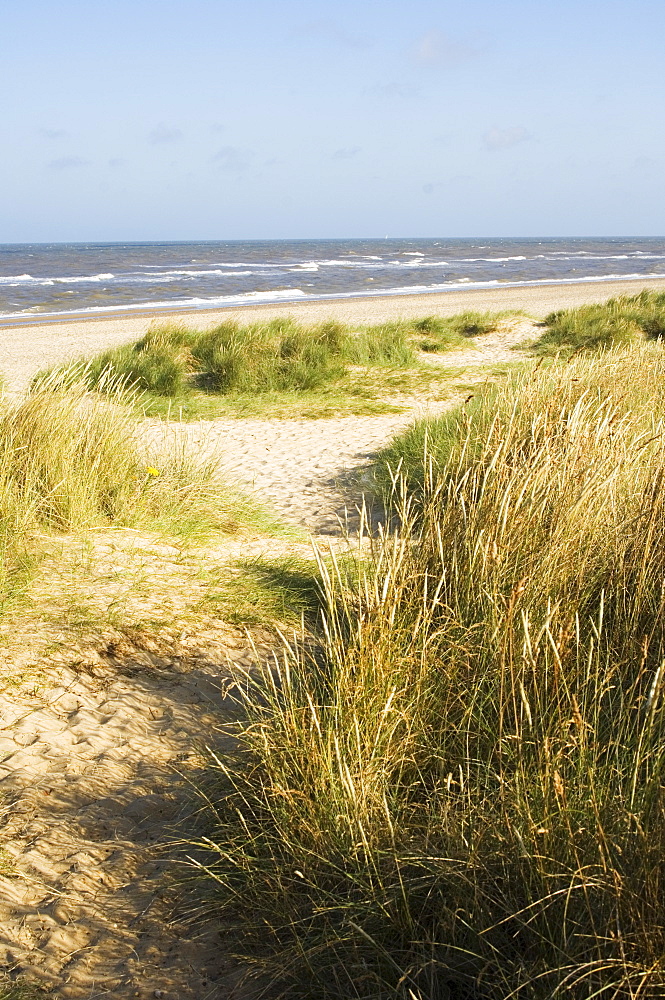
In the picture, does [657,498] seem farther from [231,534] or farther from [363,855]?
[231,534]

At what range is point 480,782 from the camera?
238cm

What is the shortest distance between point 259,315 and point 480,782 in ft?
65.4

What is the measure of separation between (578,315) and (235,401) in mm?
7412

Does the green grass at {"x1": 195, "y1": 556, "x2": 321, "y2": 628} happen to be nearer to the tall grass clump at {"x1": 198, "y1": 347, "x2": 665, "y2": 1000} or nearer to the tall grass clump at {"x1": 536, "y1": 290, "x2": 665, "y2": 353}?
the tall grass clump at {"x1": 198, "y1": 347, "x2": 665, "y2": 1000}

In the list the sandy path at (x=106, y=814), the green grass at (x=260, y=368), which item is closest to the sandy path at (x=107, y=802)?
the sandy path at (x=106, y=814)

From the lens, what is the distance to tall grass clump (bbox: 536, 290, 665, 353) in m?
13.2

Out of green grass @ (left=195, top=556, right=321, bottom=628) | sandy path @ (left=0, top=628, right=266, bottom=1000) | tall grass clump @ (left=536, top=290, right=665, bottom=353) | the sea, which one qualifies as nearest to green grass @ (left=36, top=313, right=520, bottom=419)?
tall grass clump @ (left=536, top=290, right=665, bottom=353)

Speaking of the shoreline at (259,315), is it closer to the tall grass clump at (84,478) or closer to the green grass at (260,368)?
the green grass at (260,368)

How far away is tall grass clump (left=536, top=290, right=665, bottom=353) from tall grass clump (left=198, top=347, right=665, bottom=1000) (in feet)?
32.7

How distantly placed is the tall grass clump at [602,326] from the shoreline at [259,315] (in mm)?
2660

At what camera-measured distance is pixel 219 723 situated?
10.6 feet

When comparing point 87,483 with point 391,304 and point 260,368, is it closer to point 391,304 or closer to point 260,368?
point 260,368

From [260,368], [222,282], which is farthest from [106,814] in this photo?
[222,282]

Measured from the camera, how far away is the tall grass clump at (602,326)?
13172 mm
